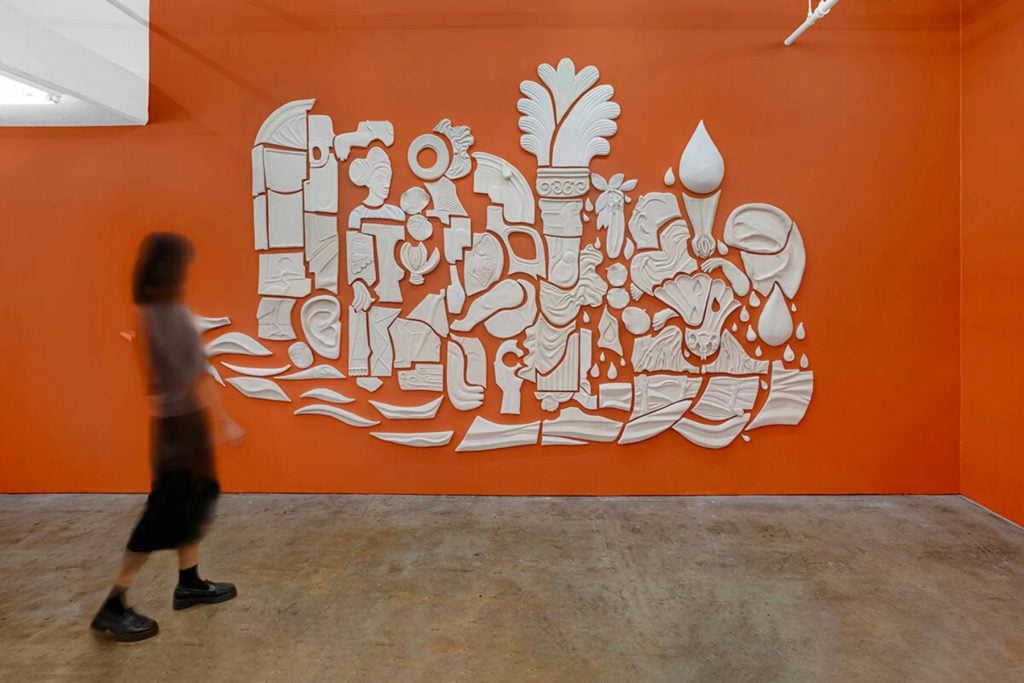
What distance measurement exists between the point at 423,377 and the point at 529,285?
0.87 meters

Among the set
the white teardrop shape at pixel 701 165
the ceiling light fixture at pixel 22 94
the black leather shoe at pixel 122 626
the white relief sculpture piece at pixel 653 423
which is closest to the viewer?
the black leather shoe at pixel 122 626

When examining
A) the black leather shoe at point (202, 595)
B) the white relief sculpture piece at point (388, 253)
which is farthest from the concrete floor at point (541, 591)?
the white relief sculpture piece at point (388, 253)

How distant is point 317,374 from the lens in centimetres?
351

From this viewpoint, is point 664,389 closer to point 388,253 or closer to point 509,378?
point 509,378

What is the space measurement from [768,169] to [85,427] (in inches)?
180

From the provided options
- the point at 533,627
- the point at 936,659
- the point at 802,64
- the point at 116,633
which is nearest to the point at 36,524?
the point at 116,633

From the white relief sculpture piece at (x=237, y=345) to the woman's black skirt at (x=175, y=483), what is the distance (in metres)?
1.51

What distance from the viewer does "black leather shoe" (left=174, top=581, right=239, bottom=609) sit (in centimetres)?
228

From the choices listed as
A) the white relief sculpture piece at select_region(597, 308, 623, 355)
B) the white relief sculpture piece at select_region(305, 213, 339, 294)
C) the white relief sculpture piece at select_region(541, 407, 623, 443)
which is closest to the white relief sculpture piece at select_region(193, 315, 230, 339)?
the white relief sculpture piece at select_region(305, 213, 339, 294)

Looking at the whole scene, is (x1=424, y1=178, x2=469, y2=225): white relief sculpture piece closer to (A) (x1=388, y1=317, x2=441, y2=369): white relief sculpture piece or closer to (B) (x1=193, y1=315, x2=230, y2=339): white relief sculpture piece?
(A) (x1=388, y1=317, x2=441, y2=369): white relief sculpture piece

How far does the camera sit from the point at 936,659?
1987 mm

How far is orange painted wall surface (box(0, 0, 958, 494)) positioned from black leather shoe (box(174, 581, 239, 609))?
120 cm

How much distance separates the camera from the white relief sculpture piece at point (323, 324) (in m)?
3.49

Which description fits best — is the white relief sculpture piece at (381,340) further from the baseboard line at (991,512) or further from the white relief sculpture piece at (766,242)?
the baseboard line at (991,512)
